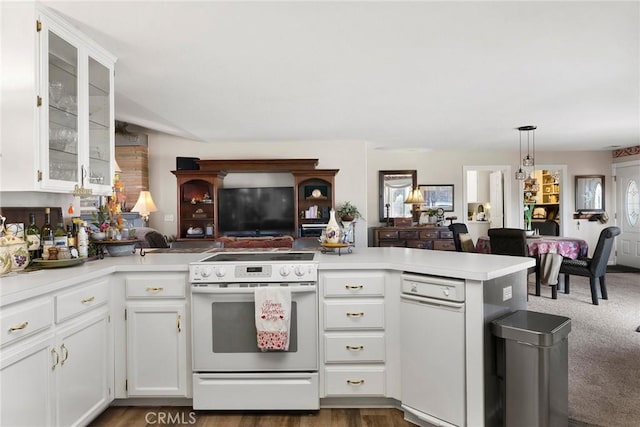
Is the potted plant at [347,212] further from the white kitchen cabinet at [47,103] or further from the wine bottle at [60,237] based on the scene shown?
the wine bottle at [60,237]

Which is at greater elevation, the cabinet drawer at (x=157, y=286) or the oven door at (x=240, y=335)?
the cabinet drawer at (x=157, y=286)

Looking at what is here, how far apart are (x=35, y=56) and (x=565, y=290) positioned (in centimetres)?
623

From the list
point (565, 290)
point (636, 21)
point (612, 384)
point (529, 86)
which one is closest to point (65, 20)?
point (636, 21)

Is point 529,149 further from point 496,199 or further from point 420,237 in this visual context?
point 420,237

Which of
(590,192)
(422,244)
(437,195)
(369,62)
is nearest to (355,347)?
(369,62)

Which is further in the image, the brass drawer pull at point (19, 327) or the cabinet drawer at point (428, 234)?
the cabinet drawer at point (428, 234)

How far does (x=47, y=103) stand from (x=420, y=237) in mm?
6086

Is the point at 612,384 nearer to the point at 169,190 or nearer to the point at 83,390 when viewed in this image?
the point at 83,390

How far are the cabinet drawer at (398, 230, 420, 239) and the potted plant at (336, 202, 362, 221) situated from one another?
121 centimetres

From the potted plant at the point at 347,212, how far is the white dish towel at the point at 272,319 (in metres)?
3.83

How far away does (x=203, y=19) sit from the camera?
217 cm

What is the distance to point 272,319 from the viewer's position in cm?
223

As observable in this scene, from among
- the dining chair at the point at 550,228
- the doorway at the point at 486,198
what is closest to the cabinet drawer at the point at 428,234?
the doorway at the point at 486,198

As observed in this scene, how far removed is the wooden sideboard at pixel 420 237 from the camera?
22.8 ft
